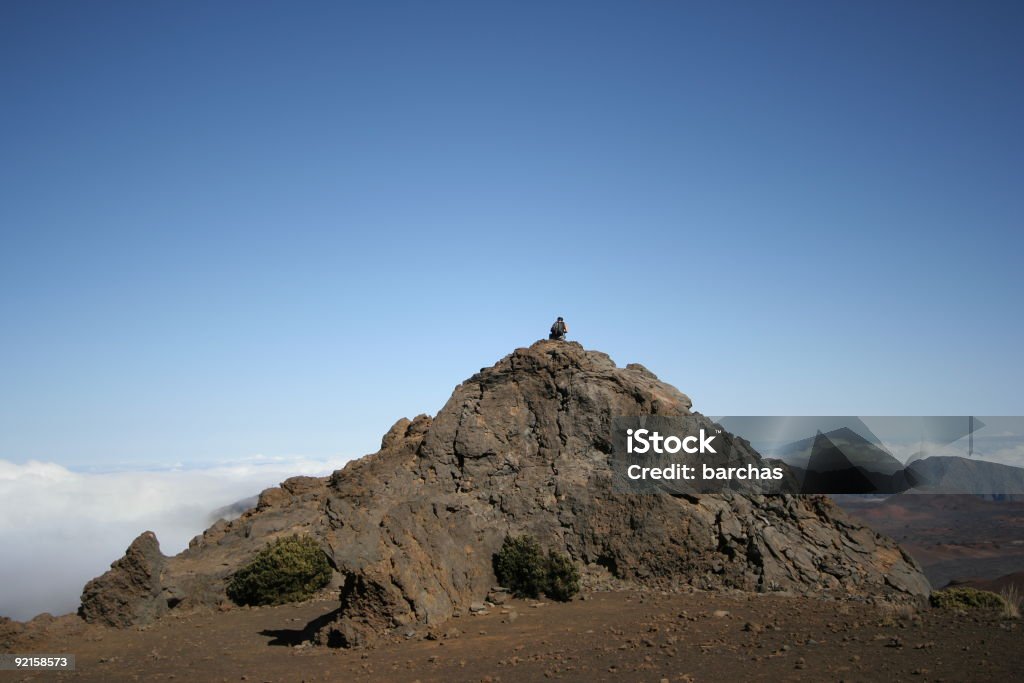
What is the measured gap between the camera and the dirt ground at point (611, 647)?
41.3 feet

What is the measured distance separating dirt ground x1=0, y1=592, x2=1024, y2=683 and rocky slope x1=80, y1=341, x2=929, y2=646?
1.14 m

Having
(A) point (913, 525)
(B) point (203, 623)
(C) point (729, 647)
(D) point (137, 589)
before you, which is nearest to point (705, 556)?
(C) point (729, 647)

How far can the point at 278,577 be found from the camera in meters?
21.9

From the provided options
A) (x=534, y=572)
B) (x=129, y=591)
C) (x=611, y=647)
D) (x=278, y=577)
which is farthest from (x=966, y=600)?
(x=129, y=591)

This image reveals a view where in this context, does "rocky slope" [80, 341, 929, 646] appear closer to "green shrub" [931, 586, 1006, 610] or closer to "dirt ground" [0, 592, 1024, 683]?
"dirt ground" [0, 592, 1024, 683]

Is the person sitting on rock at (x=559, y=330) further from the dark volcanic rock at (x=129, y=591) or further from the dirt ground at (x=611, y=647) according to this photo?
the dark volcanic rock at (x=129, y=591)

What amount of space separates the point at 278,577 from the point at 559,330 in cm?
1176

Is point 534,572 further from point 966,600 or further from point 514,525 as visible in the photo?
point 966,600

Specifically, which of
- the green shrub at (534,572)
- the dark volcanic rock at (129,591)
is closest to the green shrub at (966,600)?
the green shrub at (534,572)

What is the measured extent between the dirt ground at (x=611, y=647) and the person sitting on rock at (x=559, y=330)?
351 inches

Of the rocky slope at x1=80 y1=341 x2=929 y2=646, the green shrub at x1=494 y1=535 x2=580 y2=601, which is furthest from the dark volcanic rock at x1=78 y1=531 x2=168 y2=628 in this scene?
the green shrub at x1=494 y1=535 x2=580 y2=601

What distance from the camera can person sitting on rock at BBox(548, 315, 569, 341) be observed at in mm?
24938

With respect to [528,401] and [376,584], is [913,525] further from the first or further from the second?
[376,584]

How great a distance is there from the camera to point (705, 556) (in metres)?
20.0
